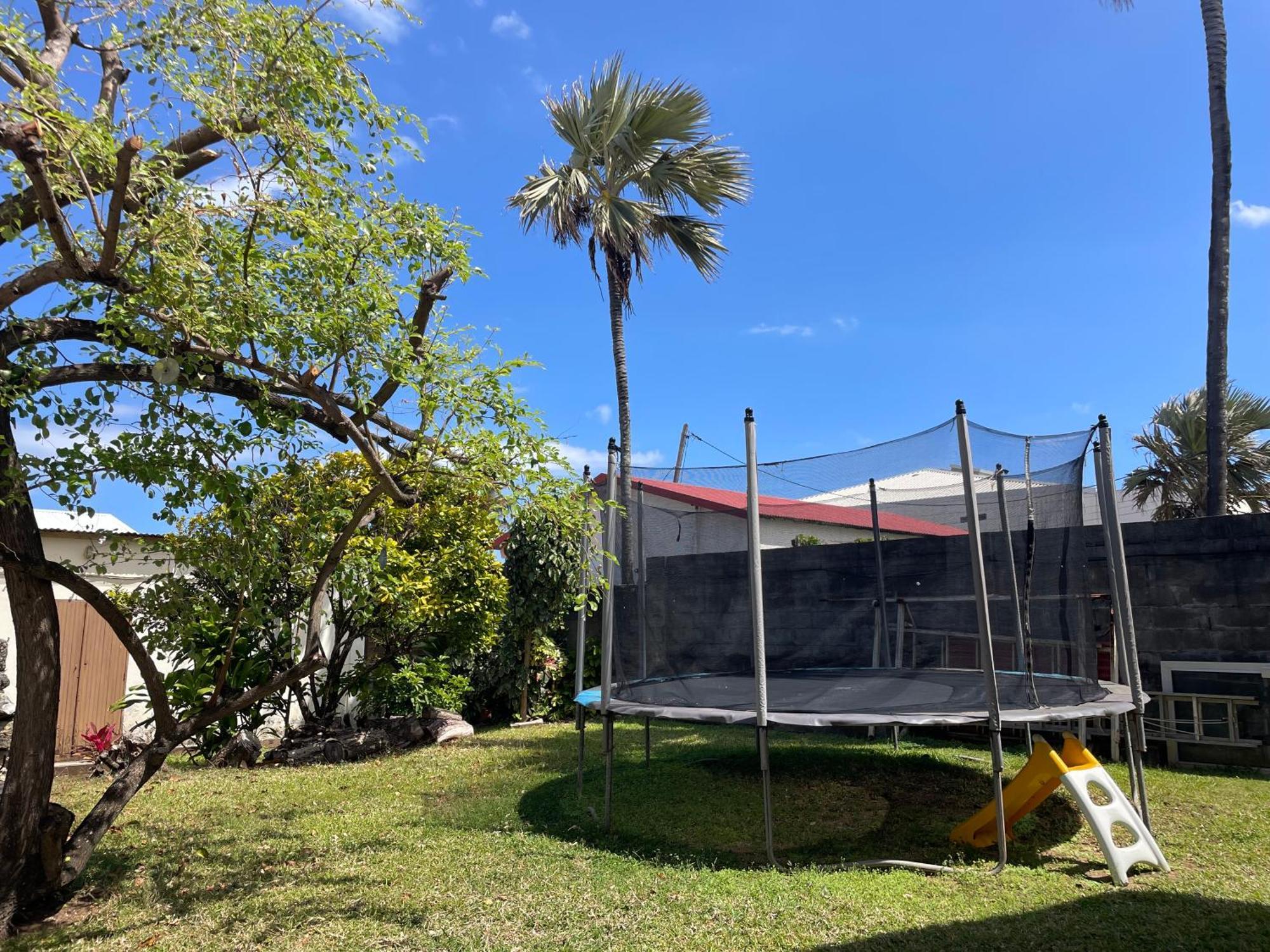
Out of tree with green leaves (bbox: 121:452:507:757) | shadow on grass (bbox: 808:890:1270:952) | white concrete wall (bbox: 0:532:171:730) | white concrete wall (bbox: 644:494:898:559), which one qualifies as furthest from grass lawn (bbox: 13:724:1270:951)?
white concrete wall (bbox: 0:532:171:730)

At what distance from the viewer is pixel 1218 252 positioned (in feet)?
25.7

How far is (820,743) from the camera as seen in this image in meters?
7.49

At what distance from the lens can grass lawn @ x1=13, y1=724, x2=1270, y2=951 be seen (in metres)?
3.26

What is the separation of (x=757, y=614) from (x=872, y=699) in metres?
1.26

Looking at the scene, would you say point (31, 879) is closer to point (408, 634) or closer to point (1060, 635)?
point (408, 634)

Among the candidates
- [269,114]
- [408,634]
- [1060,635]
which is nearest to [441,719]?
[408,634]

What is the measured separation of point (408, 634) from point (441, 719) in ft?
2.95

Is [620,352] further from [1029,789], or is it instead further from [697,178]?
[1029,789]

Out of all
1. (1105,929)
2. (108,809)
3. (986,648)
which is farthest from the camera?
(986,648)

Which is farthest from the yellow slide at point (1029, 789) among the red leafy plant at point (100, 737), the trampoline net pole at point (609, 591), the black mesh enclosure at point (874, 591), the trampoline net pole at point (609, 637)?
the red leafy plant at point (100, 737)

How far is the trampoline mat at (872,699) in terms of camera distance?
4.30 meters

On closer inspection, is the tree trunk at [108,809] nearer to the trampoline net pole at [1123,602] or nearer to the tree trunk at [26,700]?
the tree trunk at [26,700]

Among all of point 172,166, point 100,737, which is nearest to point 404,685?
point 100,737

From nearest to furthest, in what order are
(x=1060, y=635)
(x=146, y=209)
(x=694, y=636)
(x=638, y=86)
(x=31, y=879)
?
1. (x=146, y=209)
2. (x=31, y=879)
3. (x=1060, y=635)
4. (x=694, y=636)
5. (x=638, y=86)
